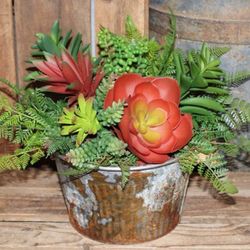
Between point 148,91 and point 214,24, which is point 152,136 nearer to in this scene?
point 148,91

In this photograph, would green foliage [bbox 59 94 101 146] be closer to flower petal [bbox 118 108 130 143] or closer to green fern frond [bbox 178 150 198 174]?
flower petal [bbox 118 108 130 143]

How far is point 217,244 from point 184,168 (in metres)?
0.18

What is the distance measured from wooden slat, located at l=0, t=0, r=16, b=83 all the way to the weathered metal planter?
346 millimetres

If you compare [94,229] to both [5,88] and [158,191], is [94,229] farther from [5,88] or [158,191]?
[5,88]

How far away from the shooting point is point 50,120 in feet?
3.79

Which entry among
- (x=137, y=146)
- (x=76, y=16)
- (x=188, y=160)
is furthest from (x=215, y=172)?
(x=76, y=16)

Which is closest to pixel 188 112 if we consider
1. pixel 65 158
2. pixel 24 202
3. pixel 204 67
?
pixel 204 67

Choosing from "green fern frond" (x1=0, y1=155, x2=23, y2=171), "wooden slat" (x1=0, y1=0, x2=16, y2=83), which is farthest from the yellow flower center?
"wooden slat" (x1=0, y1=0, x2=16, y2=83)

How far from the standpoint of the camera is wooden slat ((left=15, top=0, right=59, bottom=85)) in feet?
4.50

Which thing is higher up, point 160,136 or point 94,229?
point 160,136

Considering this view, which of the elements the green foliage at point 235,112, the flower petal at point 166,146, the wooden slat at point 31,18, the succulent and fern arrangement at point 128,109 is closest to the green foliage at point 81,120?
the succulent and fern arrangement at point 128,109

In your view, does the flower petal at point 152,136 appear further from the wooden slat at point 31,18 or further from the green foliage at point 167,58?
→ the wooden slat at point 31,18

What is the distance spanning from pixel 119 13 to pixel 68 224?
0.44m

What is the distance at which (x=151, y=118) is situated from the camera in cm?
103
